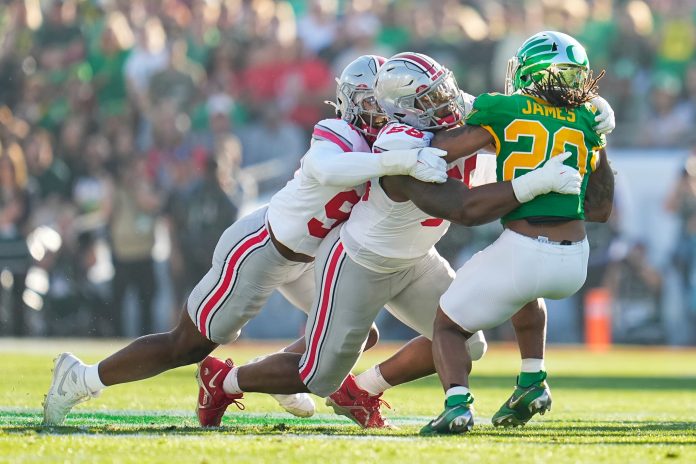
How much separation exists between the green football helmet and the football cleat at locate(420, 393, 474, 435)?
1291 millimetres

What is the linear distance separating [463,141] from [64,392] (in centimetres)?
199

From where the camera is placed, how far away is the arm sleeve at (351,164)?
16.1ft

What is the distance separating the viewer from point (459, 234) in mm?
12844

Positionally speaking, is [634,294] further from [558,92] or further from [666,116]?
[558,92]

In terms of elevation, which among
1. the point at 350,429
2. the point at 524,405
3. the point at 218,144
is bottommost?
the point at 218,144

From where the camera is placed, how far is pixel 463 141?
503cm

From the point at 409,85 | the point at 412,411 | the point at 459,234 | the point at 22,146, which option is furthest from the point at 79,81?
the point at 409,85

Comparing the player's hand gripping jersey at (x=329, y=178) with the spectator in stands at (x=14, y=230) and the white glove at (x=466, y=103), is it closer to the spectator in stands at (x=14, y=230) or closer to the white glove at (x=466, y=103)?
the white glove at (x=466, y=103)

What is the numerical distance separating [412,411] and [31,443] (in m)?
2.44

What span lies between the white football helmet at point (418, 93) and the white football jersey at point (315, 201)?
0.21 meters

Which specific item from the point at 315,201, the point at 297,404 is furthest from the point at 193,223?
the point at 315,201

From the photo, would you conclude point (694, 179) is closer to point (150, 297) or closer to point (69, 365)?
point (150, 297)

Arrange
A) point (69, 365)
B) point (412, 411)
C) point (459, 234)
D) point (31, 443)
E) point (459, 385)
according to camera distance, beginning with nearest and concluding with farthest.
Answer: point (31, 443) → point (459, 385) → point (69, 365) → point (412, 411) → point (459, 234)

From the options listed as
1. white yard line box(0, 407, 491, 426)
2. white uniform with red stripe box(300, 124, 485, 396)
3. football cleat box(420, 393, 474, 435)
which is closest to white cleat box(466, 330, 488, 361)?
white uniform with red stripe box(300, 124, 485, 396)
